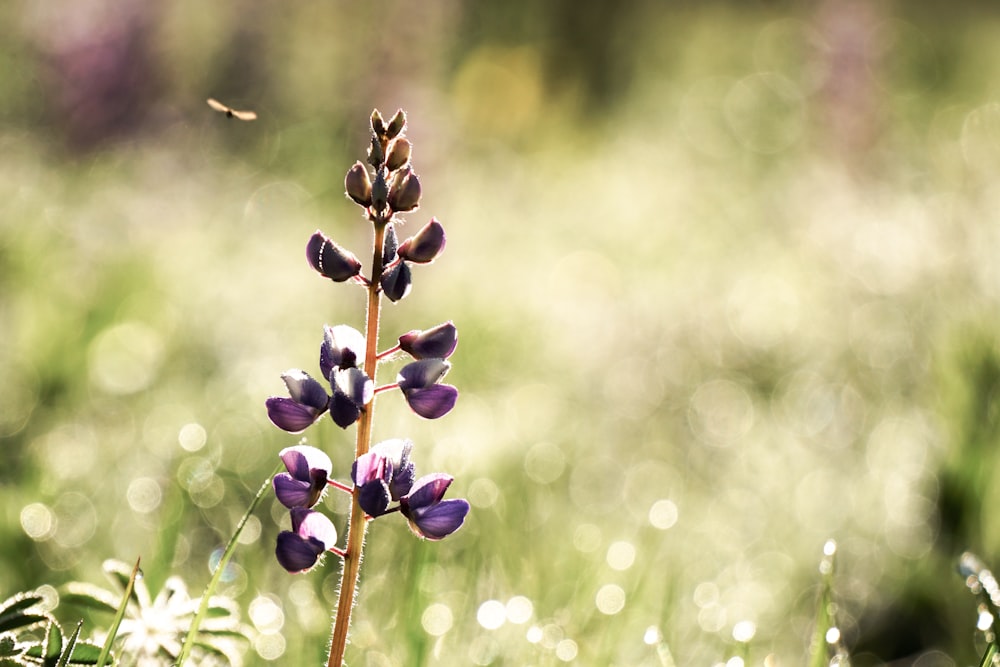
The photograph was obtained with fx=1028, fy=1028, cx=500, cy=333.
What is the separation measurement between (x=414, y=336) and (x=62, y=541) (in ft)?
4.95

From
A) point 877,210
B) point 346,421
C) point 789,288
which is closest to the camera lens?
point 346,421

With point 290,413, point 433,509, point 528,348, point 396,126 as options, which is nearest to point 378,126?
point 396,126

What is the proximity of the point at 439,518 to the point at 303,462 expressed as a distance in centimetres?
19

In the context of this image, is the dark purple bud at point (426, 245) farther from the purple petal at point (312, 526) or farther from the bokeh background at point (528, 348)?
the bokeh background at point (528, 348)

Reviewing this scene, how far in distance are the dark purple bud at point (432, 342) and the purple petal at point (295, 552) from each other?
0.28 metres

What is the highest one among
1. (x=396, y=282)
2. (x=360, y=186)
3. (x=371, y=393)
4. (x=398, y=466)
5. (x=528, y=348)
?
(x=360, y=186)

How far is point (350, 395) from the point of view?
125 cm

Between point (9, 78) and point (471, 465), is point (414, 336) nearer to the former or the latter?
point (471, 465)

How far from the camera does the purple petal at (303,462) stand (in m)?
1.28

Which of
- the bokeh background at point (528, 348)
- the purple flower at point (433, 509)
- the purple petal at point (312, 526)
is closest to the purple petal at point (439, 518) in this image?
the purple flower at point (433, 509)

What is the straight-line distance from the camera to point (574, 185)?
982 centimetres

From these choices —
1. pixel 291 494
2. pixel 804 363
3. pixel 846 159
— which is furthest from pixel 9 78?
pixel 291 494

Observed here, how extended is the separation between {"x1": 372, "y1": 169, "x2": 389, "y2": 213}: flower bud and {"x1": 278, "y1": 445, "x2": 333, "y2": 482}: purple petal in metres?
0.32

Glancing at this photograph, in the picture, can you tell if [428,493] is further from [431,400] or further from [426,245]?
[426,245]
